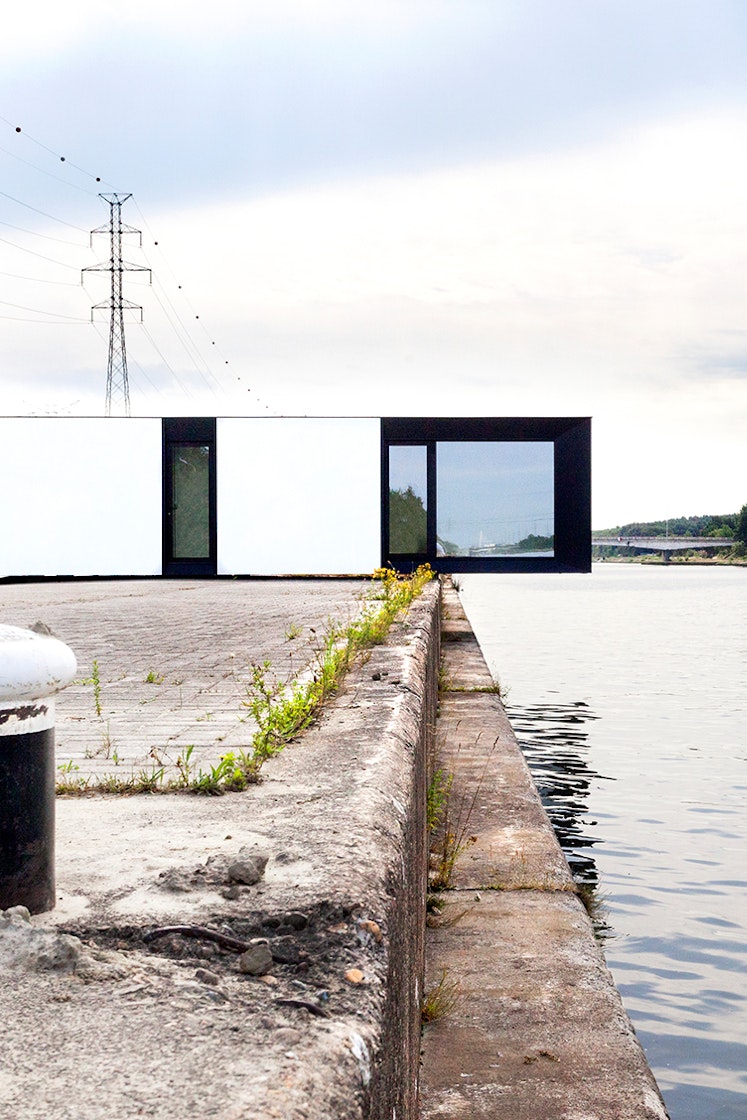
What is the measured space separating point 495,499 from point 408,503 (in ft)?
5.94

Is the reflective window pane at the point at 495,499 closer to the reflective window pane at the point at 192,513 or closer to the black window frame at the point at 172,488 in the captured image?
the black window frame at the point at 172,488

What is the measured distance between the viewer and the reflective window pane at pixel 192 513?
22.9 metres

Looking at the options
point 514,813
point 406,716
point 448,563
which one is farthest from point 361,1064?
point 448,563

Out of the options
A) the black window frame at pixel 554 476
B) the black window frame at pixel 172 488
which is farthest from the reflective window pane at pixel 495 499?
the black window frame at pixel 172 488

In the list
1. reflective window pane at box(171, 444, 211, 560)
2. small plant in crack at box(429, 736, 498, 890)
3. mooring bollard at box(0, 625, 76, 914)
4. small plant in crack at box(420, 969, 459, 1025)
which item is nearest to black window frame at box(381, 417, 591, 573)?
reflective window pane at box(171, 444, 211, 560)

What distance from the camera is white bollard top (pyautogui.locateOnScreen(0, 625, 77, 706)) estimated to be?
67.6 inches

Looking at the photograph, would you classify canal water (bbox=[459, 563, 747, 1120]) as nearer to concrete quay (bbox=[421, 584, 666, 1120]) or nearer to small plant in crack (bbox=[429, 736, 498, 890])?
concrete quay (bbox=[421, 584, 666, 1120])

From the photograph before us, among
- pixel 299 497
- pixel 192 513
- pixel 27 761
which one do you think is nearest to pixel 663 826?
pixel 27 761

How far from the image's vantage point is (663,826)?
793 centimetres

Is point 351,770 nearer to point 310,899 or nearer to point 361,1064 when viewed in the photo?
point 310,899

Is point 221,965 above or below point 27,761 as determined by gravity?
below

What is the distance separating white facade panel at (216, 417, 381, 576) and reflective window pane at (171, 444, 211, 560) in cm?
41

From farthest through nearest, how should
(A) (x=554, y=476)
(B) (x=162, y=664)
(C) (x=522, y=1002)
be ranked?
(A) (x=554, y=476), (B) (x=162, y=664), (C) (x=522, y=1002)

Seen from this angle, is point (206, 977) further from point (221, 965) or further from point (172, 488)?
point (172, 488)
